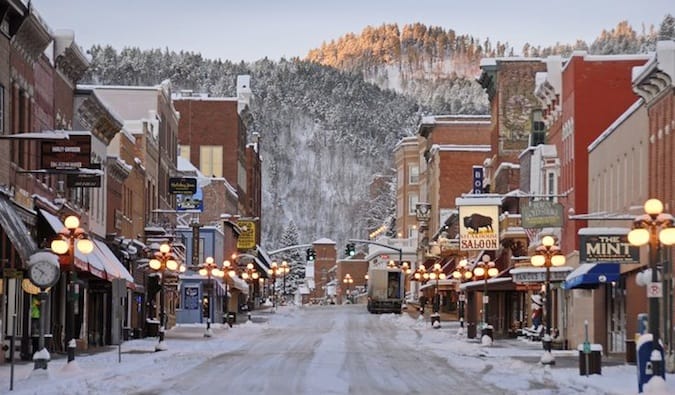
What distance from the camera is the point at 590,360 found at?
1372 inches

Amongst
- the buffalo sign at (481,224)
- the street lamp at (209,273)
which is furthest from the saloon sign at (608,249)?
the street lamp at (209,273)

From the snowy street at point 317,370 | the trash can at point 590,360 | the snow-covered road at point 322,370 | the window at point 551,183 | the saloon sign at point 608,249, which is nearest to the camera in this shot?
the snowy street at point 317,370

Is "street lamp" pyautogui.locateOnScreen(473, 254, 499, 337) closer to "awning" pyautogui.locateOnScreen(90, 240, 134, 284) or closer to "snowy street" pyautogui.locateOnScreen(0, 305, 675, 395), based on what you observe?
→ "snowy street" pyautogui.locateOnScreen(0, 305, 675, 395)

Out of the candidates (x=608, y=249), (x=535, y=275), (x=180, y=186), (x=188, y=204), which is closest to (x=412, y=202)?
(x=188, y=204)

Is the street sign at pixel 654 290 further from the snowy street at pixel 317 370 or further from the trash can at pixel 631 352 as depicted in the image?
the trash can at pixel 631 352

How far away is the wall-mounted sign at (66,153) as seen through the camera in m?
38.8

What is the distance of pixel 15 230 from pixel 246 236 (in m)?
82.2

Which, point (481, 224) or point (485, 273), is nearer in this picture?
point (485, 273)

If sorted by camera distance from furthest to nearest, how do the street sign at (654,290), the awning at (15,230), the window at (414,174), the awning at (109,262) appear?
the window at (414,174), the awning at (109,262), the awning at (15,230), the street sign at (654,290)

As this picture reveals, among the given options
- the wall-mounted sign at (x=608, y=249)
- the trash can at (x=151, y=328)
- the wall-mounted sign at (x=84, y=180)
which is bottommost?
the trash can at (x=151, y=328)

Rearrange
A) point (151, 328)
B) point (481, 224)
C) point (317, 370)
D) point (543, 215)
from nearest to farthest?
point (317, 370)
point (543, 215)
point (151, 328)
point (481, 224)

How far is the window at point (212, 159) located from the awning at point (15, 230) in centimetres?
8406

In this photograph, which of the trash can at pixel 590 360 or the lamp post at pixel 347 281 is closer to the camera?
the trash can at pixel 590 360

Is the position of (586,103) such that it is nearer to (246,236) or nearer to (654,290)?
(654,290)
